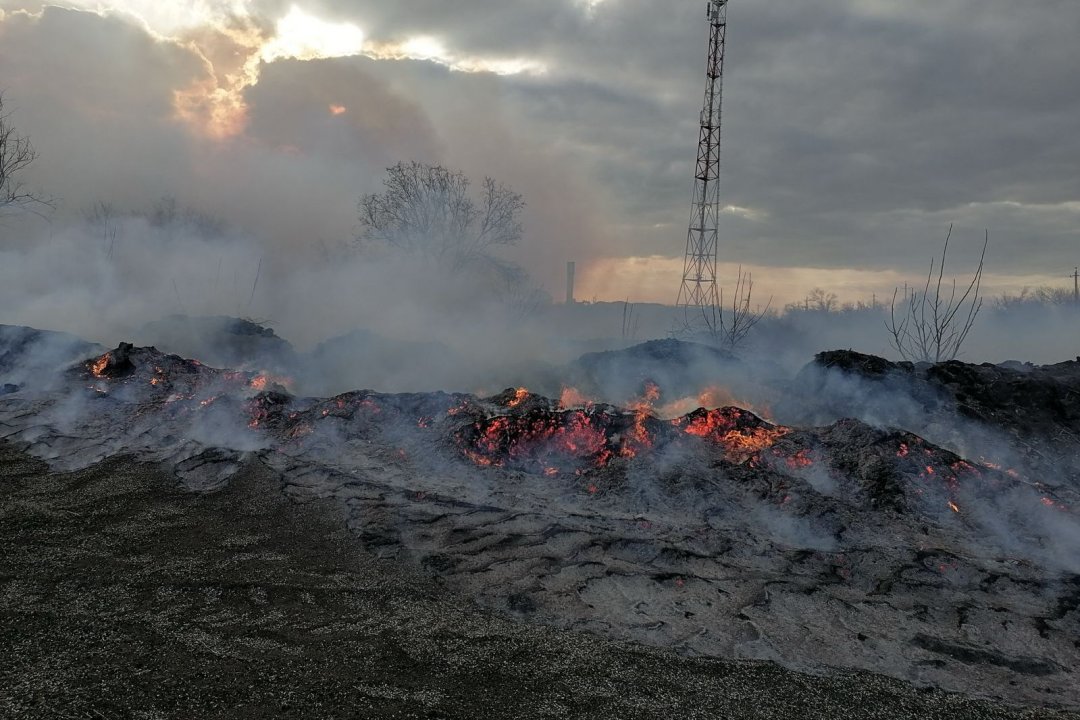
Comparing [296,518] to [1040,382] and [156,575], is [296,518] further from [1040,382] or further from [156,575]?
[1040,382]

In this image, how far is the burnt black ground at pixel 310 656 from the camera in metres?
3.84

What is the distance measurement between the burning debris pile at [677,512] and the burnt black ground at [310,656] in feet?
1.31

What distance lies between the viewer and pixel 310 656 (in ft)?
14.1

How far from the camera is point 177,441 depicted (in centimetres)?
970

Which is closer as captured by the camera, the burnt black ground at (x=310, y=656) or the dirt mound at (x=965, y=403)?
the burnt black ground at (x=310, y=656)

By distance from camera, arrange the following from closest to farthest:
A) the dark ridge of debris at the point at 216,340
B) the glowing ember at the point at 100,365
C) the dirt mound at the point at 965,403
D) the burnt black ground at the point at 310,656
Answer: the burnt black ground at the point at 310,656 < the dirt mound at the point at 965,403 < the glowing ember at the point at 100,365 < the dark ridge of debris at the point at 216,340

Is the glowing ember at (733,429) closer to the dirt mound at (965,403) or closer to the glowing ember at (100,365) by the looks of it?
the dirt mound at (965,403)

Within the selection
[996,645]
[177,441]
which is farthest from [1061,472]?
[177,441]

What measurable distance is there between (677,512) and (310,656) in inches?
179

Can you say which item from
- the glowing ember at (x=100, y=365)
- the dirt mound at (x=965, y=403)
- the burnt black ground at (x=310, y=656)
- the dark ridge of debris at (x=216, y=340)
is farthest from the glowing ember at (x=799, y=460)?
the dark ridge of debris at (x=216, y=340)

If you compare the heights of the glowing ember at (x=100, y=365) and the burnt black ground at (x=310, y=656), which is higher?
the glowing ember at (x=100, y=365)

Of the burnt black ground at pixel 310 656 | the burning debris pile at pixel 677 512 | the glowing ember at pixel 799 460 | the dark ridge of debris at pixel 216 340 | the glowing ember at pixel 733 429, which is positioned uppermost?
the dark ridge of debris at pixel 216 340

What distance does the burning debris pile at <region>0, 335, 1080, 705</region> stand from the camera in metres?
5.07

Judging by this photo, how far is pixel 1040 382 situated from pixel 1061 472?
203 cm
